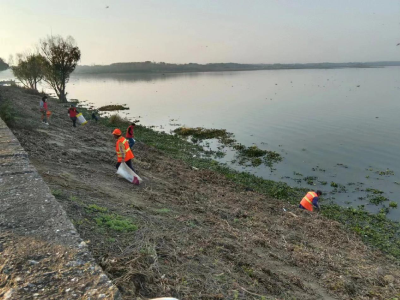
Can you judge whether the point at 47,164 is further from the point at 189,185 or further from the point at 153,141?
the point at 153,141

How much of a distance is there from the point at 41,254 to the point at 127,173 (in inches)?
283

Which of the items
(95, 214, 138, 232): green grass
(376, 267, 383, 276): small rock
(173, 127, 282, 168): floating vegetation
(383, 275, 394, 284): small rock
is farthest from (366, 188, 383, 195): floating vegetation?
(95, 214, 138, 232): green grass

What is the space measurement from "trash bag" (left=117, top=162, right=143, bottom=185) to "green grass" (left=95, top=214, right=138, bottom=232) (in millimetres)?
4764

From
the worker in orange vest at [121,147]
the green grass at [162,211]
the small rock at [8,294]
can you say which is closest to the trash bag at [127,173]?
the worker in orange vest at [121,147]

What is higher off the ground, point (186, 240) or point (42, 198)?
point (42, 198)

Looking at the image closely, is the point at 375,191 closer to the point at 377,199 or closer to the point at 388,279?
the point at 377,199

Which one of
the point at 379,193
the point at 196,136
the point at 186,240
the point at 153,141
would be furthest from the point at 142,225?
the point at 196,136

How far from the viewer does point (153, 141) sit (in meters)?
22.3

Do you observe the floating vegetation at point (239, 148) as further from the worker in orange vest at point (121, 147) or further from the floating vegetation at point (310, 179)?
the worker in orange vest at point (121, 147)

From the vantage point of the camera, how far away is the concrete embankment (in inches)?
100

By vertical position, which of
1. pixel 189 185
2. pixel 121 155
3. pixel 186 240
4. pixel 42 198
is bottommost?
pixel 189 185

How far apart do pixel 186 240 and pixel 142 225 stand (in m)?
0.99

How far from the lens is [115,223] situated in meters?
5.09

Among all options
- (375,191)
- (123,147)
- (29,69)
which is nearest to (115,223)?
(123,147)
